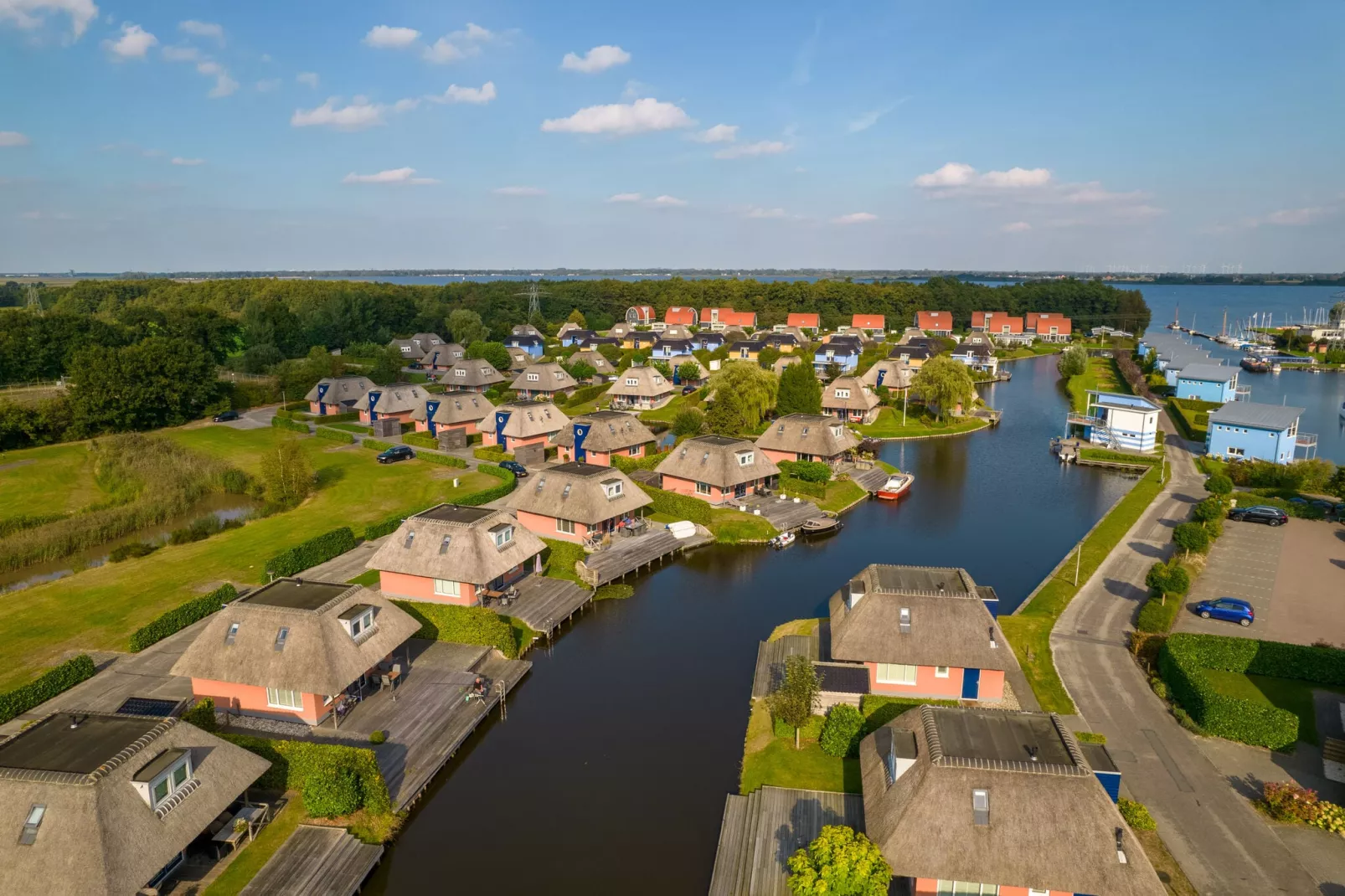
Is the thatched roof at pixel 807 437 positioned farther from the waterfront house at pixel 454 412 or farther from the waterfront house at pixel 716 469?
the waterfront house at pixel 454 412

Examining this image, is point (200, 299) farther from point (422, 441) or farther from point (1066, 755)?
A: point (1066, 755)

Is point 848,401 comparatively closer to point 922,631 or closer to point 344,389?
point 922,631

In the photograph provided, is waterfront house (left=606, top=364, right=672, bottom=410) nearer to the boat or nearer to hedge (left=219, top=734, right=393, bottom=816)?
the boat

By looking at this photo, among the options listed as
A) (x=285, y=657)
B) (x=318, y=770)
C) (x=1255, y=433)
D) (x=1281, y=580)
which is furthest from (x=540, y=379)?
(x=1255, y=433)

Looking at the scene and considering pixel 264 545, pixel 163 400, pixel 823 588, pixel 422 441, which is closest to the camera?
pixel 823 588

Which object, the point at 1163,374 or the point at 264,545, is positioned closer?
the point at 264,545

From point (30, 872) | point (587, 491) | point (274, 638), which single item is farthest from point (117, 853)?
point (587, 491)

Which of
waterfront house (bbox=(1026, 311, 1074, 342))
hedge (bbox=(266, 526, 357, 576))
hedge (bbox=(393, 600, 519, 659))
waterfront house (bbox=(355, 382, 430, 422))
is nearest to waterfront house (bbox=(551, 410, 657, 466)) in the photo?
hedge (bbox=(266, 526, 357, 576))
